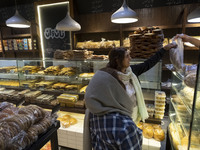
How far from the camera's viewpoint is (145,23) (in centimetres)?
389

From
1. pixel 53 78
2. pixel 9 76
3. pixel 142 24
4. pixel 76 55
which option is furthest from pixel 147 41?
pixel 9 76

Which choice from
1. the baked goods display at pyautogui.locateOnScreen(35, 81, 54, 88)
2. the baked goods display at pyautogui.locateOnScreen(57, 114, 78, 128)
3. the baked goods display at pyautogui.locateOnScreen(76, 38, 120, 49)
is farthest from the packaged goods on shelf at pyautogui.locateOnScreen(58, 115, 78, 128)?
the baked goods display at pyautogui.locateOnScreen(76, 38, 120, 49)

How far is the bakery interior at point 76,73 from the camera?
1.13 metres

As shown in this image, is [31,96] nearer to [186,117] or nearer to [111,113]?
[111,113]

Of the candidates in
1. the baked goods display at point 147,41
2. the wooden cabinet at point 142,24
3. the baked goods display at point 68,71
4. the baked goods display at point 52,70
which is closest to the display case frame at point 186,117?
the baked goods display at point 147,41

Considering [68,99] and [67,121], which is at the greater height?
[68,99]

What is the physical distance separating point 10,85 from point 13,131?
2653 mm

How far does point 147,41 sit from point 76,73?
144cm

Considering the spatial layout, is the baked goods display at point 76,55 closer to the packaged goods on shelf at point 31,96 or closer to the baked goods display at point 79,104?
the baked goods display at point 79,104

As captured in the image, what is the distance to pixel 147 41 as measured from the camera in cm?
183

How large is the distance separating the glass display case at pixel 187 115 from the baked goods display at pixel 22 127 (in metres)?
1.15

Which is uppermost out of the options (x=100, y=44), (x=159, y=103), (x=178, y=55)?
(x=100, y=44)

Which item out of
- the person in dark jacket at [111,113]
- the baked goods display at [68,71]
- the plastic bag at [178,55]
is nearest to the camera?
the person in dark jacket at [111,113]

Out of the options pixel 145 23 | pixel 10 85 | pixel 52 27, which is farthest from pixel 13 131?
pixel 52 27
